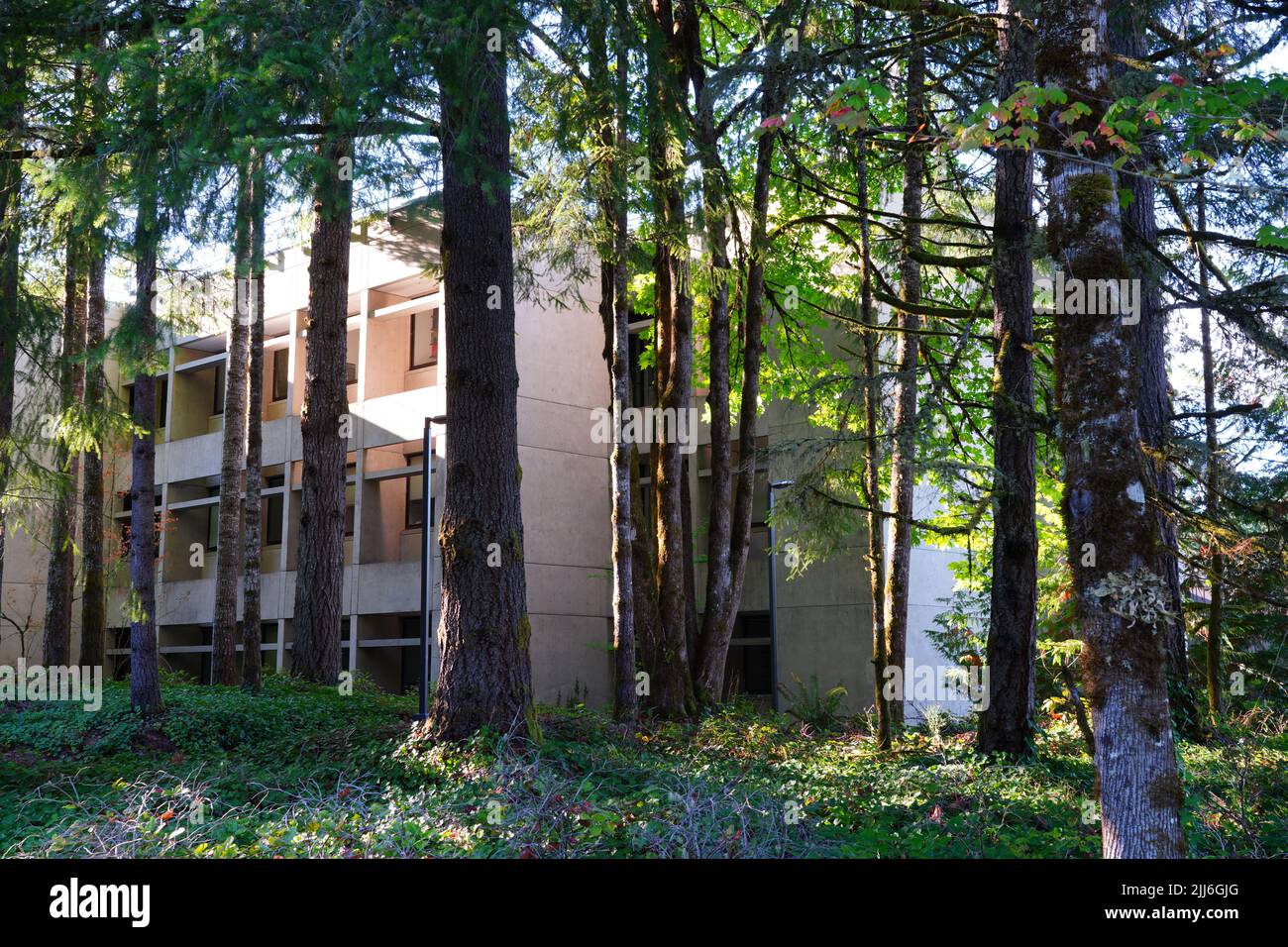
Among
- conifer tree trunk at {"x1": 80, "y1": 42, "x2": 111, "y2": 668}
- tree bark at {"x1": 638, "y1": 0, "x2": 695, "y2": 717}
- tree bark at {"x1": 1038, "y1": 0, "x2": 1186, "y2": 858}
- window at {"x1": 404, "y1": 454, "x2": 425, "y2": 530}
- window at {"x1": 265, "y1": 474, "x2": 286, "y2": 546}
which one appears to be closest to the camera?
tree bark at {"x1": 1038, "y1": 0, "x2": 1186, "y2": 858}

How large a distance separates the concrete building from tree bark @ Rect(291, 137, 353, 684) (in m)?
2.06

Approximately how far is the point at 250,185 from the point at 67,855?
5.64 metres

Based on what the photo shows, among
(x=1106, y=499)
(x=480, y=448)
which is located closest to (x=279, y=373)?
(x=480, y=448)

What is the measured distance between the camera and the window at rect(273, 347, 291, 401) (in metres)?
27.2

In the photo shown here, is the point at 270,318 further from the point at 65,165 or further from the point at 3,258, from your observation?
the point at 65,165

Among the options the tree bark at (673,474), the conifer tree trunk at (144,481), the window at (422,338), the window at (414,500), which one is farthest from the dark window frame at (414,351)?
the conifer tree trunk at (144,481)

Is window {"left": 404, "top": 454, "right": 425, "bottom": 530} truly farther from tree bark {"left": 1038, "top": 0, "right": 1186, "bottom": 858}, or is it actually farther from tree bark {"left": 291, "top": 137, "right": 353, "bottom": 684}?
tree bark {"left": 1038, "top": 0, "right": 1186, "bottom": 858}

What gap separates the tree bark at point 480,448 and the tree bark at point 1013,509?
4486 mm

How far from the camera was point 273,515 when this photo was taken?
27.2 metres

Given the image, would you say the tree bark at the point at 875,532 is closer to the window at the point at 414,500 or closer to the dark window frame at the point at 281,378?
the window at the point at 414,500

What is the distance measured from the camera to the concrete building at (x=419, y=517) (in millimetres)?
19875

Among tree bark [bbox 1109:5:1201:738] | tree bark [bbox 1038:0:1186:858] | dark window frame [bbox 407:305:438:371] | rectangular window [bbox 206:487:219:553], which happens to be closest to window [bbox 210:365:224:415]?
rectangular window [bbox 206:487:219:553]

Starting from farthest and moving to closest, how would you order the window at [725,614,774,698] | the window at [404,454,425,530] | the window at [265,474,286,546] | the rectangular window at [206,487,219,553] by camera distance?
the rectangular window at [206,487,219,553], the window at [265,474,286,546], the window at [404,454,425,530], the window at [725,614,774,698]

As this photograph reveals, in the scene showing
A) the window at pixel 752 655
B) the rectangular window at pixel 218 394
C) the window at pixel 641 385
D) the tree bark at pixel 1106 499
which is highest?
the rectangular window at pixel 218 394
